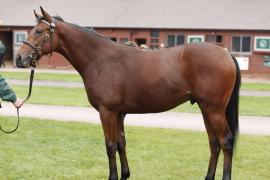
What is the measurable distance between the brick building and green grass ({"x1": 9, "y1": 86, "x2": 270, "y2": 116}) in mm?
13405

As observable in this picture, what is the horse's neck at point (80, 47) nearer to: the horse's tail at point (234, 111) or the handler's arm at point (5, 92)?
the handler's arm at point (5, 92)

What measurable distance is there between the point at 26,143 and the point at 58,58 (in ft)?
90.0

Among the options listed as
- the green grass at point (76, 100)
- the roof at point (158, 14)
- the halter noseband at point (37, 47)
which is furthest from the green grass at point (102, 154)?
the roof at point (158, 14)

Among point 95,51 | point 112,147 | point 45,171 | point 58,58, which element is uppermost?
point 95,51

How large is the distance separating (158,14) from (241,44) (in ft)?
21.4

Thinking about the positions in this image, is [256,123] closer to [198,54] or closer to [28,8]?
[198,54]

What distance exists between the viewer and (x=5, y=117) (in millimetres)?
11773

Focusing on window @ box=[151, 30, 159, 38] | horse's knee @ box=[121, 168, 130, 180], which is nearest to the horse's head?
horse's knee @ box=[121, 168, 130, 180]

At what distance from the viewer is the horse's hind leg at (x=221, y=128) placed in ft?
19.9

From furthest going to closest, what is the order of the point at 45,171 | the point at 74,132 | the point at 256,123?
the point at 256,123, the point at 74,132, the point at 45,171

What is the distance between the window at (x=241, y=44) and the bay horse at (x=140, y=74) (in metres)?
25.3

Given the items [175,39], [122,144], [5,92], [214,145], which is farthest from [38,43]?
[175,39]

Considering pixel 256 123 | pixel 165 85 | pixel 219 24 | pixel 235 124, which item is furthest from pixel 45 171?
pixel 219 24

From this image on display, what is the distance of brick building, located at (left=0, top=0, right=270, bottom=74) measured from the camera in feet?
100
